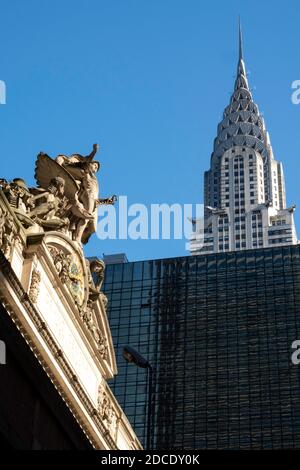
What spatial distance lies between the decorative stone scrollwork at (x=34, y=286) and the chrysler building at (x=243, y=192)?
426 ft

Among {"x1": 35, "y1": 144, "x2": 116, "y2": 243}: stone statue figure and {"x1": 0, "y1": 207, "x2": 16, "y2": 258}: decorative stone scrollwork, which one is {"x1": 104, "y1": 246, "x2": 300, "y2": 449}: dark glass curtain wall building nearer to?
{"x1": 35, "y1": 144, "x2": 116, "y2": 243}: stone statue figure

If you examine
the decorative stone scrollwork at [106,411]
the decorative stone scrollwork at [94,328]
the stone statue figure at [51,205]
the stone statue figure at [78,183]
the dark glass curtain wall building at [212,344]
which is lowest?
the decorative stone scrollwork at [106,411]

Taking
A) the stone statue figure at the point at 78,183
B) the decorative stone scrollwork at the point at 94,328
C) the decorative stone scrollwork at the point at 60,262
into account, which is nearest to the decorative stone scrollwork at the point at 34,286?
the decorative stone scrollwork at the point at 60,262

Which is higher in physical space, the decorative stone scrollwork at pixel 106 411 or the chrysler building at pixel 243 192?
the chrysler building at pixel 243 192

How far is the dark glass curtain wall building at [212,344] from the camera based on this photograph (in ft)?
330

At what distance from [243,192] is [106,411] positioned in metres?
137

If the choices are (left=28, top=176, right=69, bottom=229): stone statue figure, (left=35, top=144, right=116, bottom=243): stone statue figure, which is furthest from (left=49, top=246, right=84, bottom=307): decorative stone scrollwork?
(left=35, top=144, right=116, bottom=243): stone statue figure

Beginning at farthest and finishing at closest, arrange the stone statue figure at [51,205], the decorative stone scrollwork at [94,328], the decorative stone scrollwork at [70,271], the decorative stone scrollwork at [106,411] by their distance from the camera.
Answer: the decorative stone scrollwork at [106,411]
the decorative stone scrollwork at [94,328]
the stone statue figure at [51,205]
the decorative stone scrollwork at [70,271]

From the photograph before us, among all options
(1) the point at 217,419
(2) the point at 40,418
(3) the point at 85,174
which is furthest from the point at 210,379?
(2) the point at 40,418

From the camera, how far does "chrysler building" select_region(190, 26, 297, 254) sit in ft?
524

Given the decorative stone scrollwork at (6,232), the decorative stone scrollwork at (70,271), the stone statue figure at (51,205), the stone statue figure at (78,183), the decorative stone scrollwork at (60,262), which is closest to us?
the decorative stone scrollwork at (6,232)

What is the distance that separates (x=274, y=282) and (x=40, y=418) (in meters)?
88.6

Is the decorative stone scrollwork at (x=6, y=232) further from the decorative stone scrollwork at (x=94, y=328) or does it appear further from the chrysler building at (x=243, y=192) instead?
the chrysler building at (x=243, y=192)
